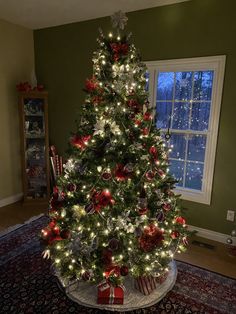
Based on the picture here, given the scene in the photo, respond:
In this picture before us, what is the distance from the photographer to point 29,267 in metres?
2.28

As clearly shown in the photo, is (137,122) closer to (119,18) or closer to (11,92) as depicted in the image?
(119,18)

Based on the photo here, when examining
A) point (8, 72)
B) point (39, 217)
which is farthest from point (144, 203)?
point (8, 72)

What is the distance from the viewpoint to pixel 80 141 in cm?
190

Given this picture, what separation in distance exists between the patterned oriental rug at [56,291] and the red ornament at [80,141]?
47.1 inches

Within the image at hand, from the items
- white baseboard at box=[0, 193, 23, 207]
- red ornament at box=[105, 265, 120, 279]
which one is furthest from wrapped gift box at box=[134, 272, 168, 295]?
white baseboard at box=[0, 193, 23, 207]

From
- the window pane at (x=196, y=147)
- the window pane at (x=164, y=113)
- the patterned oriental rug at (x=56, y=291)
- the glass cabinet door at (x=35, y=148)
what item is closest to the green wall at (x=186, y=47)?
the window pane at (x=196, y=147)

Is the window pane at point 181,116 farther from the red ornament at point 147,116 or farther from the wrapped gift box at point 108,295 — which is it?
the wrapped gift box at point 108,295

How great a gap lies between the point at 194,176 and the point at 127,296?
1.61m

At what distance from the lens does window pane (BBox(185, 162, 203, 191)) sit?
9.60ft

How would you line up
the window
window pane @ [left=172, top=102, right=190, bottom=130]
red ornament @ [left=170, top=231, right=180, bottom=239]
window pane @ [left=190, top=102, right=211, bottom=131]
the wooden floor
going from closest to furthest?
1. red ornament @ [left=170, top=231, right=180, bottom=239]
2. the wooden floor
3. the window
4. window pane @ [left=190, top=102, right=211, bottom=131]
5. window pane @ [left=172, top=102, right=190, bottom=130]

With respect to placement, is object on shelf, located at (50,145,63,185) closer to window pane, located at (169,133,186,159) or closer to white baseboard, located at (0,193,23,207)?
white baseboard, located at (0,193,23,207)

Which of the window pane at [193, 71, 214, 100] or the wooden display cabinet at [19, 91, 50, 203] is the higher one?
the window pane at [193, 71, 214, 100]

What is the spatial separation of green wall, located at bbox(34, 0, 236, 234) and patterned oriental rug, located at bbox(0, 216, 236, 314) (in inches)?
32.4

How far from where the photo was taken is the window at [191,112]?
2.65m
